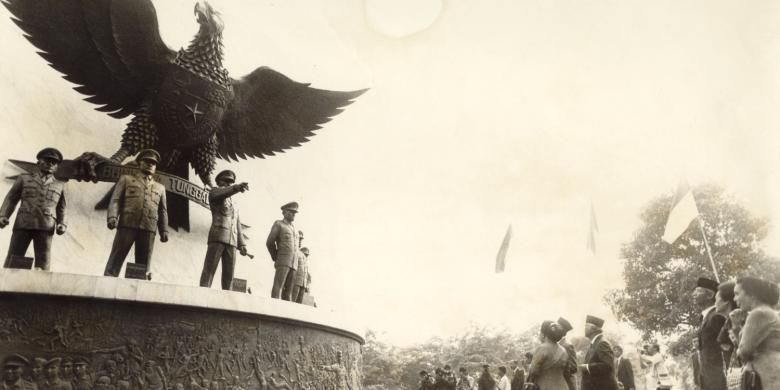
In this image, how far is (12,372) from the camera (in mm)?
4211

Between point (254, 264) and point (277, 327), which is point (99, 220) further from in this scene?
point (277, 327)

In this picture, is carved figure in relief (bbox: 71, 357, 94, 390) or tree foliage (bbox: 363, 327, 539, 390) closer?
carved figure in relief (bbox: 71, 357, 94, 390)

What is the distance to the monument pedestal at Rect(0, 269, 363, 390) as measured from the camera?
4.36 meters

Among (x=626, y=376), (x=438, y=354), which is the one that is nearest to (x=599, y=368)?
(x=626, y=376)

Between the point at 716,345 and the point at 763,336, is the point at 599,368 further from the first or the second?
the point at 763,336

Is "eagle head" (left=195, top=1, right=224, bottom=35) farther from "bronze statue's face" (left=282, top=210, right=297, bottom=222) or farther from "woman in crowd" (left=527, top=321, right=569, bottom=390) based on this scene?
"woman in crowd" (left=527, top=321, right=569, bottom=390)

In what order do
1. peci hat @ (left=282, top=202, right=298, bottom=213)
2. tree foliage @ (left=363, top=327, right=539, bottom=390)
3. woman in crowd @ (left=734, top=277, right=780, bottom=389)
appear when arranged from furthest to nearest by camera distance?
tree foliage @ (left=363, top=327, right=539, bottom=390), peci hat @ (left=282, top=202, right=298, bottom=213), woman in crowd @ (left=734, top=277, right=780, bottom=389)

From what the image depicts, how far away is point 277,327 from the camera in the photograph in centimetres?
568

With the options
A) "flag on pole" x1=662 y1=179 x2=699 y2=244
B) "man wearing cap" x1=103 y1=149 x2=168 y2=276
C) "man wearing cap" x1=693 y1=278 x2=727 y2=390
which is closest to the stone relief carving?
"man wearing cap" x1=103 y1=149 x2=168 y2=276

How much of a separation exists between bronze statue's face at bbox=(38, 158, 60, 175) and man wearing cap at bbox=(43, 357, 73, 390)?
1938mm

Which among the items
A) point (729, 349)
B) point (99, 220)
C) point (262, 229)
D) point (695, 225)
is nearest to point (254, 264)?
point (262, 229)

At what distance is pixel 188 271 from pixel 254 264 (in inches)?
50.5

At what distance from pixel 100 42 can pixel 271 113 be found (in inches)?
106

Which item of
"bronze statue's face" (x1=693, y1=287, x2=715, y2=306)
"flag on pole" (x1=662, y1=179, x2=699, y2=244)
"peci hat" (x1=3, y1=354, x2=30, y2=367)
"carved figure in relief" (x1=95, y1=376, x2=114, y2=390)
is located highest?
"flag on pole" (x1=662, y1=179, x2=699, y2=244)
